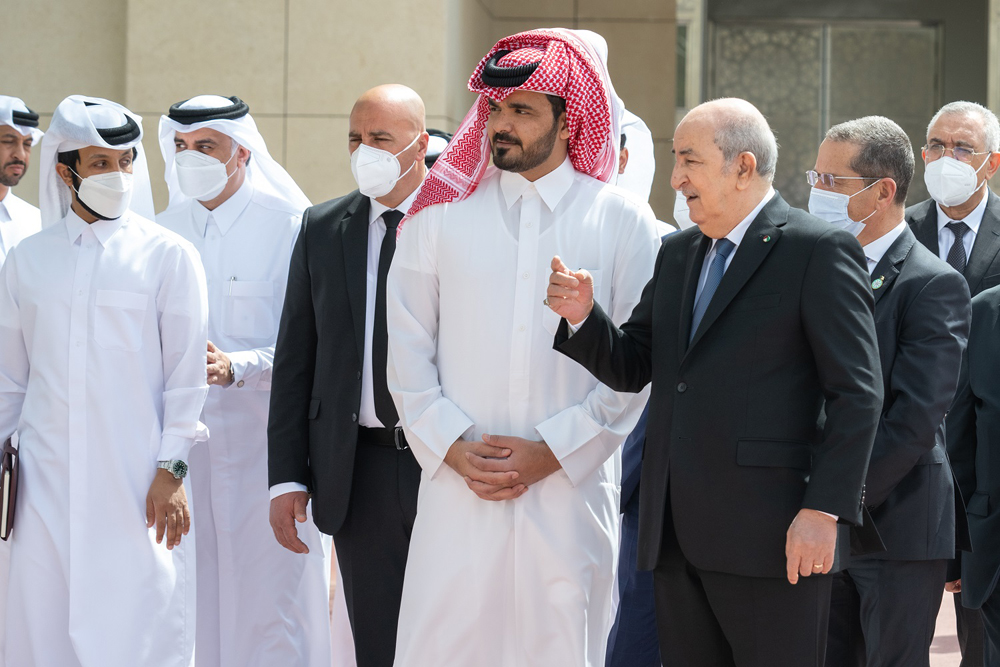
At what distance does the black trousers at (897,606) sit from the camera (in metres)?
3.35

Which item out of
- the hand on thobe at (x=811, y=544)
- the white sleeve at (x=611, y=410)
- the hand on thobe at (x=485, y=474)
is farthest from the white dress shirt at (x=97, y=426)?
the hand on thobe at (x=811, y=544)

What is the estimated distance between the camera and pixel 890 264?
3.40 meters

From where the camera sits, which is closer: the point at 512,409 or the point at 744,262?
the point at 744,262

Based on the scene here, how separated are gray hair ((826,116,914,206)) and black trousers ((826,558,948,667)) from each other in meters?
1.04

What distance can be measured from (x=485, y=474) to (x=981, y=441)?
178cm

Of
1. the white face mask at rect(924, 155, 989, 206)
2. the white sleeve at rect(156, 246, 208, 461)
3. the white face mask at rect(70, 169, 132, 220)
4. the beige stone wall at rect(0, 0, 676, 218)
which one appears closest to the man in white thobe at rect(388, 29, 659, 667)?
the white sleeve at rect(156, 246, 208, 461)

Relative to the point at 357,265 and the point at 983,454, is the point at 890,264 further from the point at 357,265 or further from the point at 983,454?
the point at 357,265

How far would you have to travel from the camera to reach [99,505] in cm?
359

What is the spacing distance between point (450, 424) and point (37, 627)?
1.45m

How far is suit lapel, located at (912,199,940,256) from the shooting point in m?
4.87

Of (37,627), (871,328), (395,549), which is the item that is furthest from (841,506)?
(37,627)

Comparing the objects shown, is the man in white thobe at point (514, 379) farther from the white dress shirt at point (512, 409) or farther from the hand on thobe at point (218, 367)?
the hand on thobe at point (218, 367)

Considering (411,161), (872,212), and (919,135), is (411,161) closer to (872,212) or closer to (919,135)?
(872,212)

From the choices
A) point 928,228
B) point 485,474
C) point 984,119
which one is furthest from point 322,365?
point 984,119
